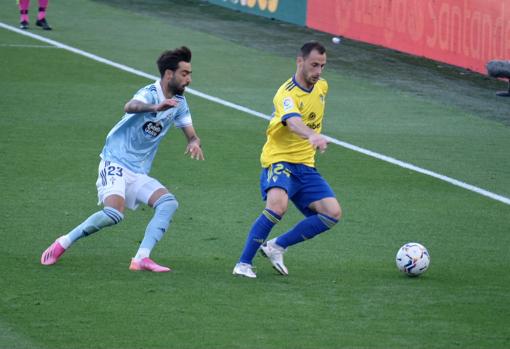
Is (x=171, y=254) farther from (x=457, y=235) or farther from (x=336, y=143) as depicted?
(x=336, y=143)

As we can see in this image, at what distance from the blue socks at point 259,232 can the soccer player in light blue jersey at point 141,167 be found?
0.75m

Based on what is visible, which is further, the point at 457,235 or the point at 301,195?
the point at 457,235

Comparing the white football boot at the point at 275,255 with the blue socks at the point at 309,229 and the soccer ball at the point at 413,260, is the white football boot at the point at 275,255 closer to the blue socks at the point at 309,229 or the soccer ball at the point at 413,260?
the blue socks at the point at 309,229

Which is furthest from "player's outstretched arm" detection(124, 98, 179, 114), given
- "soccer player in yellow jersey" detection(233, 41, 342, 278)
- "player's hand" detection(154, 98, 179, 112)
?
"soccer player in yellow jersey" detection(233, 41, 342, 278)

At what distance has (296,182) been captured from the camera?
10.4 metres

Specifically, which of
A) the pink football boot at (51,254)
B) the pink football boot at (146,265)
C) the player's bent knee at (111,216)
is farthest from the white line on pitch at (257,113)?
the pink football boot at (51,254)

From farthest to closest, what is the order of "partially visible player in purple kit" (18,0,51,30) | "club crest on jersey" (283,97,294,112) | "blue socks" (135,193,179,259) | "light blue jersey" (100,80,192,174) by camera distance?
1. "partially visible player in purple kit" (18,0,51,30)
2. "light blue jersey" (100,80,192,174)
3. "blue socks" (135,193,179,259)
4. "club crest on jersey" (283,97,294,112)

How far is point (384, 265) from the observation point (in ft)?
35.9

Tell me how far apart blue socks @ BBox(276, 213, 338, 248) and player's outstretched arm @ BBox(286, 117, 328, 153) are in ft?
2.62

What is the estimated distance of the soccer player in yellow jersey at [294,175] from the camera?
10.2 metres

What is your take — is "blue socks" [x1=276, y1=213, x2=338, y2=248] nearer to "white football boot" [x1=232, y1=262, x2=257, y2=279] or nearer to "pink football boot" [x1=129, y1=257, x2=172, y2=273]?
"white football boot" [x1=232, y1=262, x2=257, y2=279]

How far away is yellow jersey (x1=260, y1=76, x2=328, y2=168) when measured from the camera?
1034cm

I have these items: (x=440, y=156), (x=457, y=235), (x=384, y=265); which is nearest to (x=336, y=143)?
(x=440, y=156)

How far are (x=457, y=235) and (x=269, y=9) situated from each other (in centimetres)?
1775
